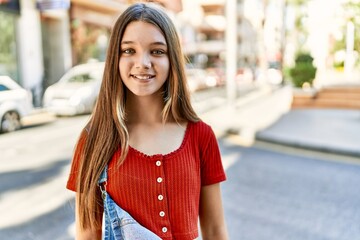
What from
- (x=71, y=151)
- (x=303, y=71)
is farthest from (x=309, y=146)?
(x=303, y=71)

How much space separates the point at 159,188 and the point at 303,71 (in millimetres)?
14372

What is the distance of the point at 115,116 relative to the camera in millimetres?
1332

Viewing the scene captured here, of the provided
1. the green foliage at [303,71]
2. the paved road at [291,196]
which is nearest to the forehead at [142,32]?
the paved road at [291,196]

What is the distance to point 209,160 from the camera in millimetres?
1410

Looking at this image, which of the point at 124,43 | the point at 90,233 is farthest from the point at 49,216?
the point at 124,43

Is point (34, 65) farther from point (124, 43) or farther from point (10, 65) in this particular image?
point (124, 43)

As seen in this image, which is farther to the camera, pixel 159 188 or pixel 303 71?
pixel 303 71

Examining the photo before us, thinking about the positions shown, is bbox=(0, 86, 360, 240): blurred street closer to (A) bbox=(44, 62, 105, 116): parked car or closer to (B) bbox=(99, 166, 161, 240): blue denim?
(A) bbox=(44, 62, 105, 116): parked car

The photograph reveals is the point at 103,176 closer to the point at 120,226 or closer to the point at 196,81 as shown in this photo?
the point at 120,226

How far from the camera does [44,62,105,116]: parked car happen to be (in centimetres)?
320

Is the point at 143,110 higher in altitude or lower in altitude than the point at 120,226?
higher

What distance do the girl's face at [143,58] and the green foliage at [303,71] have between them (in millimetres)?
14178

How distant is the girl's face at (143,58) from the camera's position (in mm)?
1271

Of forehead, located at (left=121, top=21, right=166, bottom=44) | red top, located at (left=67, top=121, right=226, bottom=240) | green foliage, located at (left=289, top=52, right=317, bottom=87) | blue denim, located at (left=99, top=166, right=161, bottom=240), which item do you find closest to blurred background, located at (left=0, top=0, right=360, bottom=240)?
forehead, located at (left=121, top=21, right=166, bottom=44)
